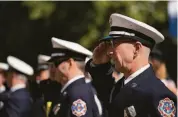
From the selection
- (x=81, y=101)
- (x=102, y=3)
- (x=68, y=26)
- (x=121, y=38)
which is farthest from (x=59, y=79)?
(x=68, y=26)

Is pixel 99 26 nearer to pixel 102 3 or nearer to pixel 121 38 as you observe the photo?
pixel 102 3

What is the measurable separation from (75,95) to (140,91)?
1.34 metres

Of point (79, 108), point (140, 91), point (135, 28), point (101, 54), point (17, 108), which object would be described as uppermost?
point (135, 28)

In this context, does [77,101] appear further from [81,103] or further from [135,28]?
[135,28]

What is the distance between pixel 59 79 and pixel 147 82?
6.12ft

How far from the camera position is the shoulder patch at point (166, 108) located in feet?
16.4

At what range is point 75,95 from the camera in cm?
645

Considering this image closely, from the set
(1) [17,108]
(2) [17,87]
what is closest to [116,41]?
(1) [17,108]

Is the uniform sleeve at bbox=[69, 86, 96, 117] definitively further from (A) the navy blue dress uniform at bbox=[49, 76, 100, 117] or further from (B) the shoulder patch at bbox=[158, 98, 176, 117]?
(B) the shoulder patch at bbox=[158, 98, 176, 117]

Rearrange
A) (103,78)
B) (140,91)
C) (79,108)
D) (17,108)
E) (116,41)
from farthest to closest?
(17,108) → (79,108) → (103,78) → (116,41) → (140,91)

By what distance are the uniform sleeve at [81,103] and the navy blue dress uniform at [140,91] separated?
62 centimetres

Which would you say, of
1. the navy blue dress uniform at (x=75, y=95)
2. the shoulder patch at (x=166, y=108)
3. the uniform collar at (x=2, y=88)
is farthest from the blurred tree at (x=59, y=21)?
the shoulder patch at (x=166, y=108)

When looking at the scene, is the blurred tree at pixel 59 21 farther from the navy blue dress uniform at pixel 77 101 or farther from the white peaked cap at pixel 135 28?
the white peaked cap at pixel 135 28

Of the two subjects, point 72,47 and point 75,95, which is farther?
point 72,47
